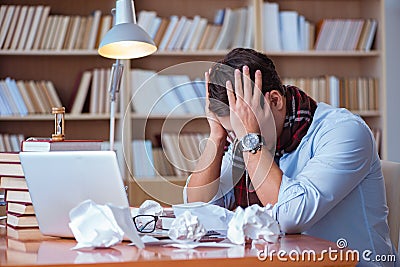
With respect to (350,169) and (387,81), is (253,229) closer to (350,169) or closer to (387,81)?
(350,169)

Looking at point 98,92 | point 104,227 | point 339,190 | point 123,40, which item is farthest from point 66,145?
point 98,92

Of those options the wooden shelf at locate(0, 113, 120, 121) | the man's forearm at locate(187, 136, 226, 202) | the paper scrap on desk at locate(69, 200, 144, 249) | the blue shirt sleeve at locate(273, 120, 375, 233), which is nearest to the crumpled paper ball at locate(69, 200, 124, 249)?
the paper scrap on desk at locate(69, 200, 144, 249)

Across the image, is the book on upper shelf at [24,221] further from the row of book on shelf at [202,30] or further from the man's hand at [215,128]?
the row of book on shelf at [202,30]

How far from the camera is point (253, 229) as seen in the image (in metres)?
1.41

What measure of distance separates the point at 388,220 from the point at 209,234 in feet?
2.23

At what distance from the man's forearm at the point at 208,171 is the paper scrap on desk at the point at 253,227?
1.61ft

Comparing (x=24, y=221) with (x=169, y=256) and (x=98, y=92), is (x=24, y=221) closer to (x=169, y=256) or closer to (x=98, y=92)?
(x=169, y=256)

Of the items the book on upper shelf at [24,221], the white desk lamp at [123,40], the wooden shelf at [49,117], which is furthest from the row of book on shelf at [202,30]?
the book on upper shelf at [24,221]

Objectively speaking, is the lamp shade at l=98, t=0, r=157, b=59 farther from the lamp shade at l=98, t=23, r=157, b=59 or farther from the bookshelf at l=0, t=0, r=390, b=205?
the bookshelf at l=0, t=0, r=390, b=205

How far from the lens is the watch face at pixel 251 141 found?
176cm

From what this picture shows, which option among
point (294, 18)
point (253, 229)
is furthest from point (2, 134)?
point (253, 229)

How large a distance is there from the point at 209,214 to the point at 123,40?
658mm

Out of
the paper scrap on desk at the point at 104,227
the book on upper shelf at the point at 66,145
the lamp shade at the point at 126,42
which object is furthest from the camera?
the lamp shade at the point at 126,42

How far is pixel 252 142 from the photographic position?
1766mm
